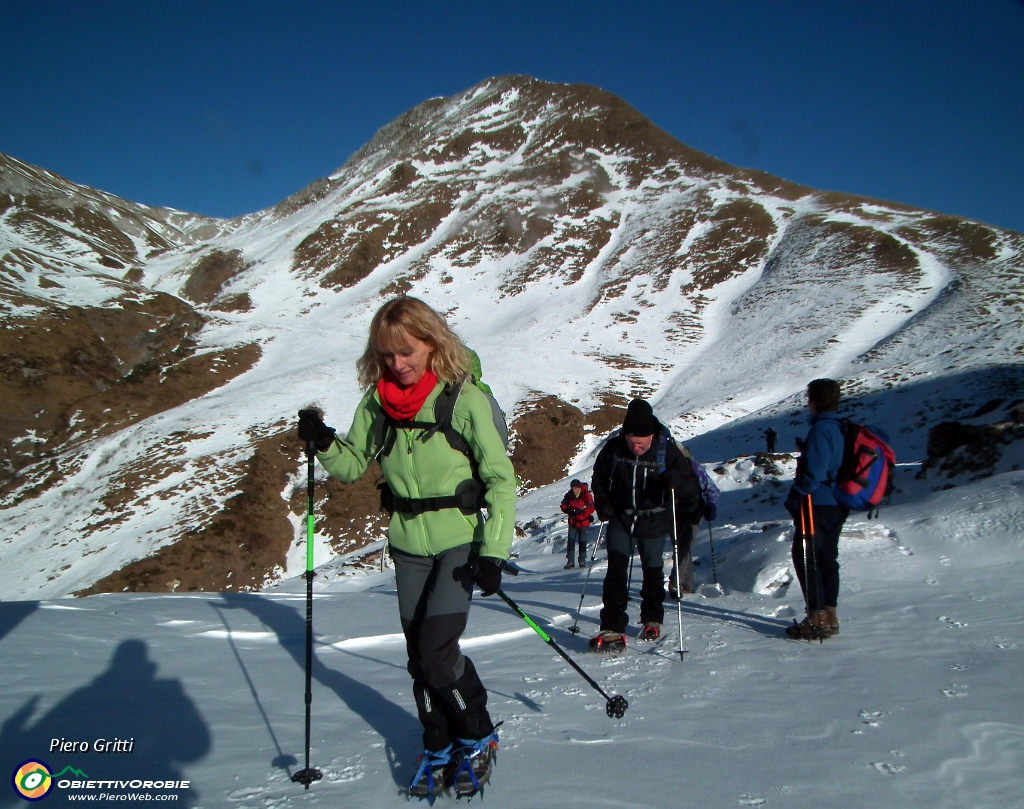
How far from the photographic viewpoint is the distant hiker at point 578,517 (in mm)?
12227

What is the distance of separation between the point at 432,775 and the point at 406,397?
1780 mm

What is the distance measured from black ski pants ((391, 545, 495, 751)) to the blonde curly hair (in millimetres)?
883

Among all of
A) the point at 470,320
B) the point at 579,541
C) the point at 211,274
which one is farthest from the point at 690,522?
the point at 211,274

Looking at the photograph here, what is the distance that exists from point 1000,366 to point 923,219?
43080 mm

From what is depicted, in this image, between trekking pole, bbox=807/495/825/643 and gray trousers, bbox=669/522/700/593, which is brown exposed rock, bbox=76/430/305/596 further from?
trekking pole, bbox=807/495/825/643

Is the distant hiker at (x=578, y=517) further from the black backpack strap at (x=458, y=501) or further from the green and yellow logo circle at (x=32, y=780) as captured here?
the green and yellow logo circle at (x=32, y=780)

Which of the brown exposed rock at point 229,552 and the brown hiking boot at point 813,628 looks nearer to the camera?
the brown hiking boot at point 813,628

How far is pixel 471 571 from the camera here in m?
2.89

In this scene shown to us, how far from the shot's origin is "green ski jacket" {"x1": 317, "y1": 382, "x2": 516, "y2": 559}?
292 cm

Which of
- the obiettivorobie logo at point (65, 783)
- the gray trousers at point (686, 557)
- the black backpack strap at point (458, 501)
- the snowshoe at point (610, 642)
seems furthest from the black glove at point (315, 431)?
the gray trousers at point (686, 557)

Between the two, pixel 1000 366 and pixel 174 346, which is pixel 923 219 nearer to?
pixel 1000 366

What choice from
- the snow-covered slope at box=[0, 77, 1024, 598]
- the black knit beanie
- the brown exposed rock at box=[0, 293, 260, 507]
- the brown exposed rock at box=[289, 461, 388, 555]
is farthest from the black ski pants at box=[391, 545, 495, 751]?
the brown exposed rock at box=[0, 293, 260, 507]

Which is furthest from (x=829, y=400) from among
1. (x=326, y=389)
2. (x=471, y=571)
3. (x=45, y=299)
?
(x=45, y=299)
